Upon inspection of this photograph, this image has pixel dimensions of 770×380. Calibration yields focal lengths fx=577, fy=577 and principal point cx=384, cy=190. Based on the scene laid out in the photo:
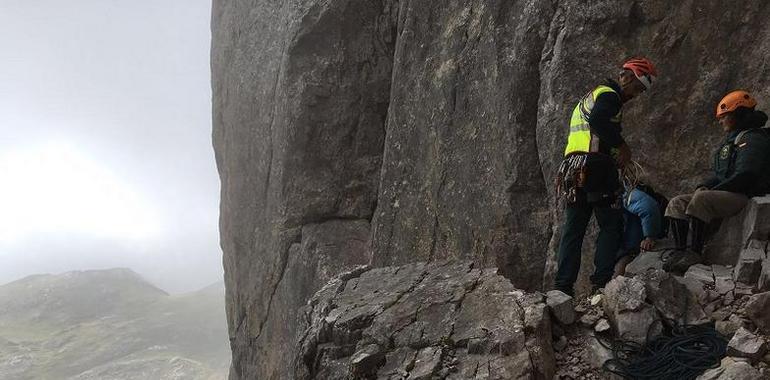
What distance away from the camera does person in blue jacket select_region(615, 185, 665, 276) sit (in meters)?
9.48

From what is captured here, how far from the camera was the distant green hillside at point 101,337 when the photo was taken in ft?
462

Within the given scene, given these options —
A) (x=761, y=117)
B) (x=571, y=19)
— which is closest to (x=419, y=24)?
(x=571, y=19)

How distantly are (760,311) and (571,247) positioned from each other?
9.59 feet

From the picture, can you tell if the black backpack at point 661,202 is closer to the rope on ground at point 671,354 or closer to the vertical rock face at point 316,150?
the rope on ground at point 671,354

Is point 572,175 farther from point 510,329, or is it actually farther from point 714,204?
point 510,329

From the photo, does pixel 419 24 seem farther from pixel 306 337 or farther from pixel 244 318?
pixel 244 318

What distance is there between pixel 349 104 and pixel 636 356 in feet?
48.8

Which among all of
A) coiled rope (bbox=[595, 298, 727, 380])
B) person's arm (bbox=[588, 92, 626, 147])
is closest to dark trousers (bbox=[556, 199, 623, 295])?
person's arm (bbox=[588, 92, 626, 147])

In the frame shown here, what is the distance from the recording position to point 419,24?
17.1m

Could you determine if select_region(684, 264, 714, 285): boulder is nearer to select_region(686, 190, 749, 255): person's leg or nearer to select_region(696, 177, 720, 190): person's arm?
select_region(686, 190, 749, 255): person's leg

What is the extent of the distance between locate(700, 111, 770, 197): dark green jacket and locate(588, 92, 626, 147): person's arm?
1.66 m

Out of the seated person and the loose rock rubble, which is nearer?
the loose rock rubble

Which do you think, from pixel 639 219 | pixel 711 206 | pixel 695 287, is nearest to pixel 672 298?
pixel 695 287

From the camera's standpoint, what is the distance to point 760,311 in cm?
698
